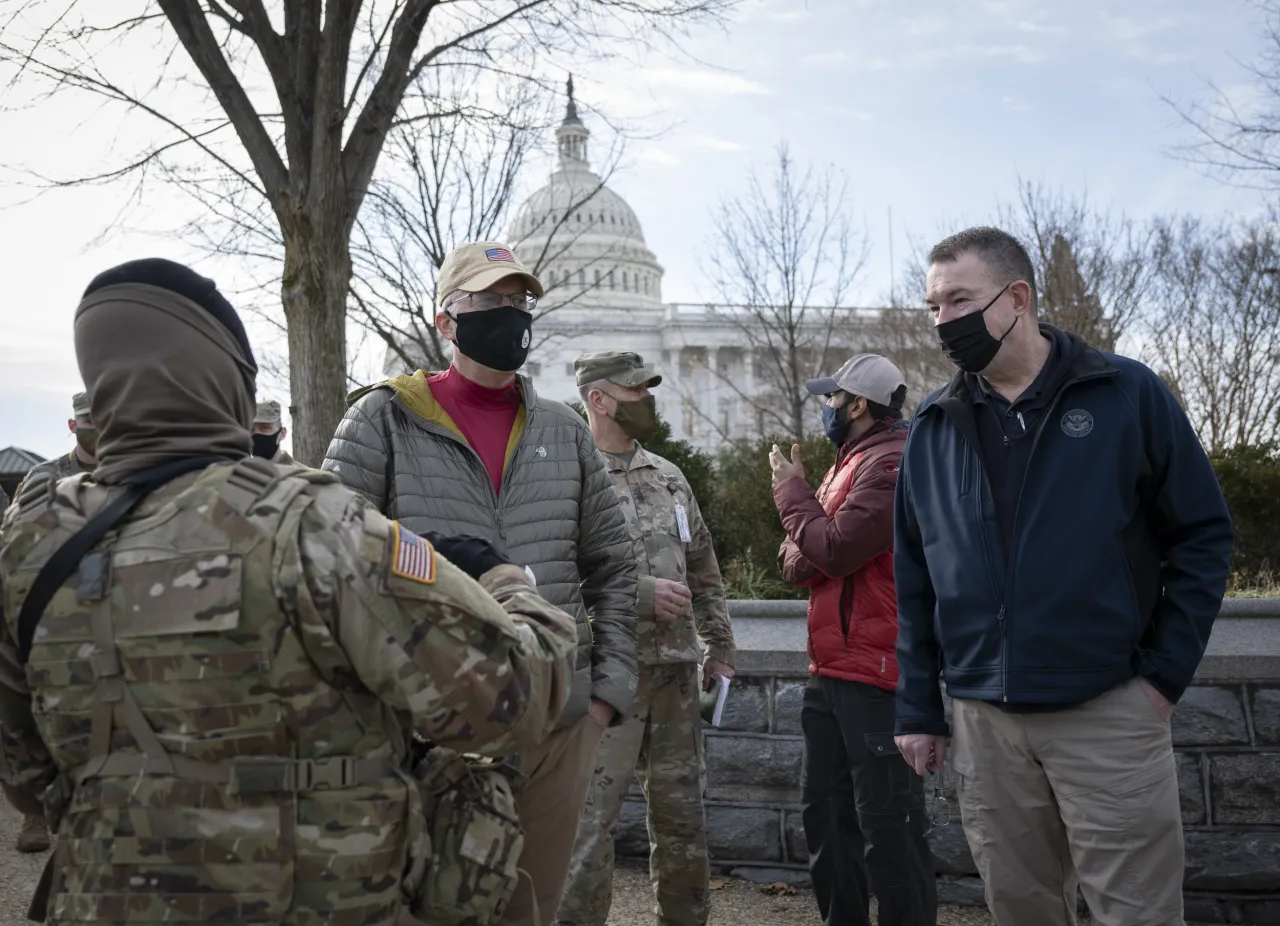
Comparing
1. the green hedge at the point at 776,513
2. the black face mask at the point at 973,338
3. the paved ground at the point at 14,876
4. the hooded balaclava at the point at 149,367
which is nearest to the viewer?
the hooded balaclava at the point at 149,367

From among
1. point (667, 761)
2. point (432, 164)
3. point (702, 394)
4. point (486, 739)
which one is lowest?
point (667, 761)

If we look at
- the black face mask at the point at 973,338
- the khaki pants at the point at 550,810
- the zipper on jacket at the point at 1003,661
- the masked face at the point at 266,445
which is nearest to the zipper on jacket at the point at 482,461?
the khaki pants at the point at 550,810

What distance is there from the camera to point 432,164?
1364 cm

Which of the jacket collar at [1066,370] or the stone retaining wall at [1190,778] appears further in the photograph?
the stone retaining wall at [1190,778]

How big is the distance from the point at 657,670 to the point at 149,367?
315cm

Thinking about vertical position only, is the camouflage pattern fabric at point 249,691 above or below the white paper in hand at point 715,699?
above

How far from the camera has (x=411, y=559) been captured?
6.40ft

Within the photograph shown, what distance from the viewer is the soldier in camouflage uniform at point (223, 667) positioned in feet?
6.20

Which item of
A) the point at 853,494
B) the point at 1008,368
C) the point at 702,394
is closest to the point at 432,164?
the point at 853,494

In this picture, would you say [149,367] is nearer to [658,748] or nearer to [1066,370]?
[1066,370]

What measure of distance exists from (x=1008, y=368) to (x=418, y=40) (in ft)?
20.6

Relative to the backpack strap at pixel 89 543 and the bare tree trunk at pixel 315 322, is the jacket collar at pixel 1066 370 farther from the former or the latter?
the bare tree trunk at pixel 315 322

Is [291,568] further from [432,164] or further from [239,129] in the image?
[432,164]

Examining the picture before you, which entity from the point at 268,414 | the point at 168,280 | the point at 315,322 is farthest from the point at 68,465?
the point at 168,280
